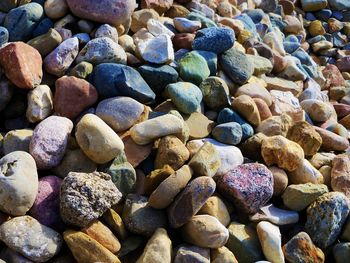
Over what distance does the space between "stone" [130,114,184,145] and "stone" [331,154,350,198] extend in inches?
26.2

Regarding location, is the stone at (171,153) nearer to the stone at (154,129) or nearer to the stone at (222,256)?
the stone at (154,129)

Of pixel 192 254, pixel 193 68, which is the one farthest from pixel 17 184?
pixel 193 68

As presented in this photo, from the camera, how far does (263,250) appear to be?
5.32 ft

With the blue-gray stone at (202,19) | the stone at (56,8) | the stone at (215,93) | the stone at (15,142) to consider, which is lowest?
the stone at (15,142)

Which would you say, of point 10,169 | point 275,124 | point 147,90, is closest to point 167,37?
point 147,90

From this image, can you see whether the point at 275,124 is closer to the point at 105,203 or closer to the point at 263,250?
the point at 263,250

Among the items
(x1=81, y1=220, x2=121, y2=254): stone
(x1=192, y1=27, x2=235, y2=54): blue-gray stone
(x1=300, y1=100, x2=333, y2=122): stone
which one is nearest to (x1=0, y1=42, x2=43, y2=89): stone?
(x1=81, y1=220, x2=121, y2=254): stone

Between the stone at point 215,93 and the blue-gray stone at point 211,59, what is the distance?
0.11m

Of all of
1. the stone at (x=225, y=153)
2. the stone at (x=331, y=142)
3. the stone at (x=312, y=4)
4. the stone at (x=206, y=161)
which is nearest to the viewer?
the stone at (x=206, y=161)

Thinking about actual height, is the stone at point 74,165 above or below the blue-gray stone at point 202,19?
below

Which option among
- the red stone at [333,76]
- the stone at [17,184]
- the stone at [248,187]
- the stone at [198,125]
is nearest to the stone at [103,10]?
the stone at [198,125]

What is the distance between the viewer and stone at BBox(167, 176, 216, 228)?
5.12 feet

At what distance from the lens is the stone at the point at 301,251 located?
1.61 meters

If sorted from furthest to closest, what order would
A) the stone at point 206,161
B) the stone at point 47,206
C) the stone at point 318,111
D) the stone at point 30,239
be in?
the stone at point 318,111 → the stone at point 206,161 → the stone at point 47,206 → the stone at point 30,239
